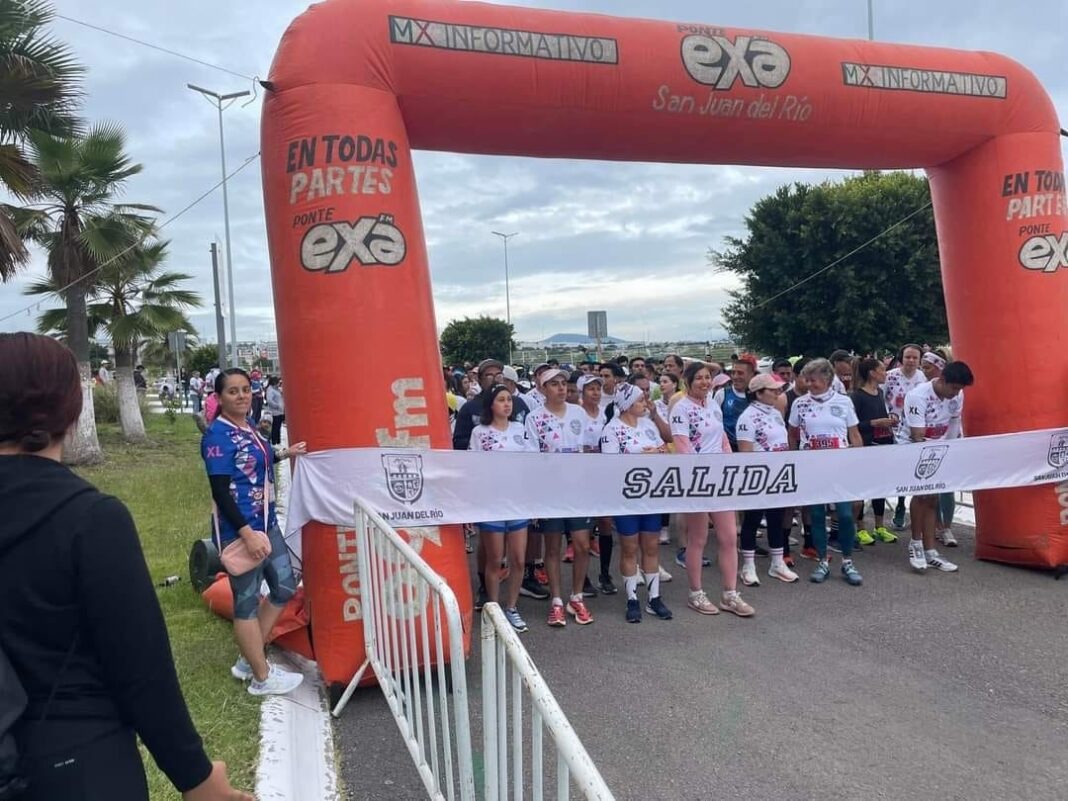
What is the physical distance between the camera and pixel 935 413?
21.4 ft

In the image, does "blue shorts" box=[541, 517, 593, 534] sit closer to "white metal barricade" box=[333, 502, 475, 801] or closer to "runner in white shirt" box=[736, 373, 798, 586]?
"white metal barricade" box=[333, 502, 475, 801]

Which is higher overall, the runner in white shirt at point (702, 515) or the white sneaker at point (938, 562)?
the runner in white shirt at point (702, 515)

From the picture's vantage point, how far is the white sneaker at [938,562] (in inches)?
249

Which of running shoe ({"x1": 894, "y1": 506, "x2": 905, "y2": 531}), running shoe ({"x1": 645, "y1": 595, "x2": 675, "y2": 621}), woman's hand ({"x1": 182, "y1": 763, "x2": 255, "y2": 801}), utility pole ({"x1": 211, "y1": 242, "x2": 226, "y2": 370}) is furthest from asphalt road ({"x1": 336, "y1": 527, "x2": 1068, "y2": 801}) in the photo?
utility pole ({"x1": 211, "y1": 242, "x2": 226, "y2": 370})

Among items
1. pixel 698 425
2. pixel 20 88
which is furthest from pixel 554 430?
pixel 20 88

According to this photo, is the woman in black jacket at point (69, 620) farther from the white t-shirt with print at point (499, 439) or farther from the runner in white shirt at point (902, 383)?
the runner in white shirt at point (902, 383)

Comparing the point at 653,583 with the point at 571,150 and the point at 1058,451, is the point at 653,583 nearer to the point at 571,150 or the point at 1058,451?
the point at 571,150

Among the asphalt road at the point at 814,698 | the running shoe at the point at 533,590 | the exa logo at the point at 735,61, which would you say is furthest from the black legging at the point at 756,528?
the exa logo at the point at 735,61

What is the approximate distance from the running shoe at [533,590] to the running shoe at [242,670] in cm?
232

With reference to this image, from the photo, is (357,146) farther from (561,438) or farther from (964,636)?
(964,636)

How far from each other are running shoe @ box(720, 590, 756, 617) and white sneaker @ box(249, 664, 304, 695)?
2.97 m

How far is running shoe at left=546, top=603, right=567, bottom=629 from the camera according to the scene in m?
5.34

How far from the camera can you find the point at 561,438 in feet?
19.0

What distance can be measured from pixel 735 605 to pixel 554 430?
1809mm
